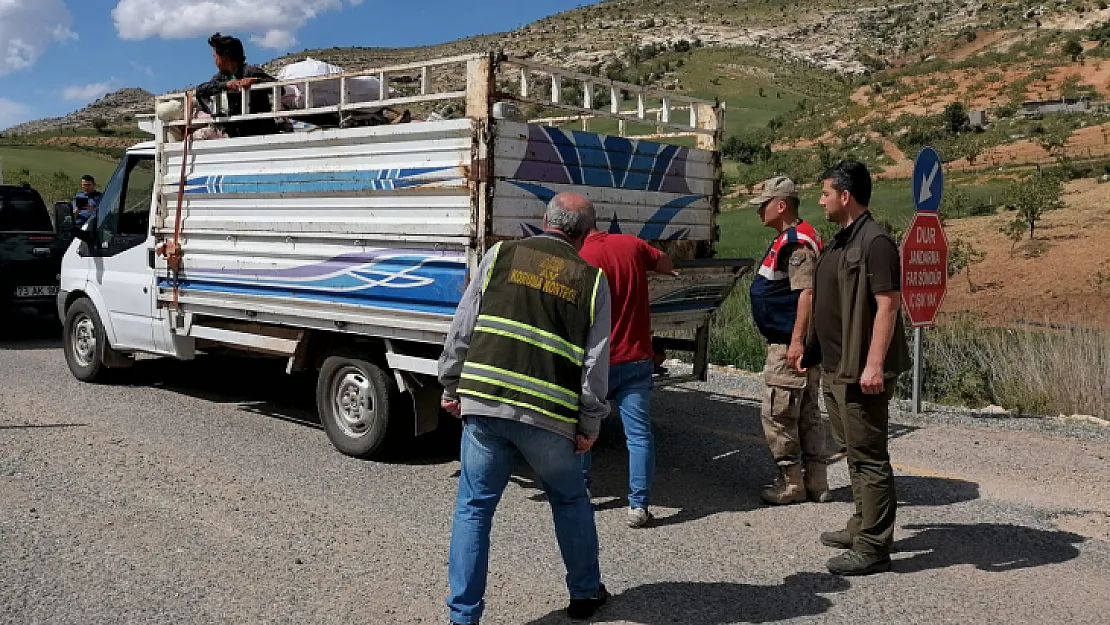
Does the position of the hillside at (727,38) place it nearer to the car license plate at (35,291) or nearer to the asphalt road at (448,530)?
the car license plate at (35,291)

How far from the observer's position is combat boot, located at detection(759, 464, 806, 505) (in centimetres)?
609

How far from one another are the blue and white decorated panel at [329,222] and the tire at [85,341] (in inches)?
59.0

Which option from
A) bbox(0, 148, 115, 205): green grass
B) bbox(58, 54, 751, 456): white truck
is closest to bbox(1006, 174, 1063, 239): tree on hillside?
bbox(58, 54, 751, 456): white truck

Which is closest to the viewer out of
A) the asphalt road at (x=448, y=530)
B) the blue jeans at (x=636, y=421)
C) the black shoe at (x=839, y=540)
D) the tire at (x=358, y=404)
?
the asphalt road at (x=448, y=530)

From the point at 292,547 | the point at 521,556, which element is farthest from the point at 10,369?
the point at 521,556

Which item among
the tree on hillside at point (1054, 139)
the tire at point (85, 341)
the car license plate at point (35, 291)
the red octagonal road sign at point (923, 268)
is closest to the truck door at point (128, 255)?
the tire at point (85, 341)

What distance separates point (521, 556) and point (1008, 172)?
32.4 m

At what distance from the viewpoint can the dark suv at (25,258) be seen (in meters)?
12.8

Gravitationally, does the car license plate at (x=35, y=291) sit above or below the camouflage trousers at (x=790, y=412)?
above

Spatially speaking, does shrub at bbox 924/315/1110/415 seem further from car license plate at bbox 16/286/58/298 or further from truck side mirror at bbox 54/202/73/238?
car license plate at bbox 16/286/58/298

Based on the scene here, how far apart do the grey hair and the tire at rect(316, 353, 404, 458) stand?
9.76 feet

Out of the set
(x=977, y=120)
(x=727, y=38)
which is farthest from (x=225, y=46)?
(x=727, y=38)

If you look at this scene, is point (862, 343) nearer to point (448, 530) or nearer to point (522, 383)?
point (522, 383)

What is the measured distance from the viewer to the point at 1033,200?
24.6 m
